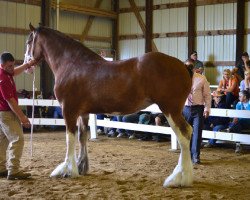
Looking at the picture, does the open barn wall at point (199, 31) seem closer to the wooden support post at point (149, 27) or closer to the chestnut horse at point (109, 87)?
the wooden support post at point (149, 27)

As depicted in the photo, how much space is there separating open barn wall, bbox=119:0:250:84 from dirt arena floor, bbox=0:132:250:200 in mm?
5856

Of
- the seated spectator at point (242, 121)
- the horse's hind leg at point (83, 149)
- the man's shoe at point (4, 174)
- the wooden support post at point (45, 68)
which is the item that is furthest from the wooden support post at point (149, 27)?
the man's shoe at point (4, 174)

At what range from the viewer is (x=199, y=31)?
15.1 meters

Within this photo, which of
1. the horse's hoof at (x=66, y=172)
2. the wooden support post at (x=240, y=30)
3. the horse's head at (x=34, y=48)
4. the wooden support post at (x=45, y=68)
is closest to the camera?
the horse's hoof at (x=66, y=172)

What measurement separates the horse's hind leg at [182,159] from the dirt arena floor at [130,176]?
12cm

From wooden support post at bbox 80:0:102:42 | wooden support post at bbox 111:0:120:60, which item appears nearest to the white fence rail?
wooden support post at bbox 80:0:102:42

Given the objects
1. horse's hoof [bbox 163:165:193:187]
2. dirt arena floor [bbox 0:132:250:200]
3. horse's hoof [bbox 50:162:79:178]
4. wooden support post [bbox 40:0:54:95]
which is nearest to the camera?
dirt arena floor [bbox 0:132:250:200]

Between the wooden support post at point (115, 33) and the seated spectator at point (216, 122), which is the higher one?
the wooden support post at point (115, 33)

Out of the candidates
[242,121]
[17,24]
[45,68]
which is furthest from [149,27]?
[242,121]

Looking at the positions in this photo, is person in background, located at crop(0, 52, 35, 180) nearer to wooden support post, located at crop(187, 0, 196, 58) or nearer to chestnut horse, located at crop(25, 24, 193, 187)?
chestnut horse, located at crop(25, 24, 193, 187)

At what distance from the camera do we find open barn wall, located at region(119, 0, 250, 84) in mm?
14289

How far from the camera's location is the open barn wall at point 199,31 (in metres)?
14.3

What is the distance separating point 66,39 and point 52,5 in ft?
30.2

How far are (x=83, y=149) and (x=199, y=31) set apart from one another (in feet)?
32.7
